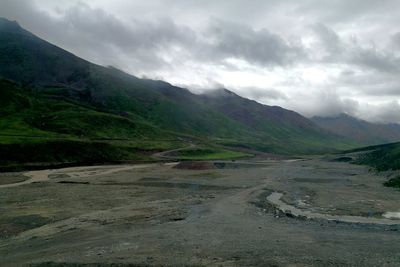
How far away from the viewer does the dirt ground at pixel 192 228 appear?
32.5 m

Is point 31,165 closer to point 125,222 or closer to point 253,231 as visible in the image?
point 125,222

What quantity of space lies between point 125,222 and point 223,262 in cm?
1968

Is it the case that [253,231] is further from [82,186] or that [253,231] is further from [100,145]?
[100,145]

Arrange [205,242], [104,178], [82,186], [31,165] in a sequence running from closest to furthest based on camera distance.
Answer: [205,242]
[82,186]
[104,178]
[31,165]

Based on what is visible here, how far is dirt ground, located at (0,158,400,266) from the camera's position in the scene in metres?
32.5

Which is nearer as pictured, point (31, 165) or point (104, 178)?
point (104, 178)

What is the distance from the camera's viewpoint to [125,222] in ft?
157

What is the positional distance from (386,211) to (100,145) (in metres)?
121

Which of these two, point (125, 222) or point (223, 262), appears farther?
point (125, 222)

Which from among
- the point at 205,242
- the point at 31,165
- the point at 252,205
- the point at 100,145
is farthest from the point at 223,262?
the point at 100,145

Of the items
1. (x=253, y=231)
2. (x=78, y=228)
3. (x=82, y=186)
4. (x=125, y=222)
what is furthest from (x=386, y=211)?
(x=82, y=186)

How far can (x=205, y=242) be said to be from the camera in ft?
124

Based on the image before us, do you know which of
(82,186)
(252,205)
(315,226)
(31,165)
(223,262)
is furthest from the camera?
(31,165)

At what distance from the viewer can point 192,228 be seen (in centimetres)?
4462
